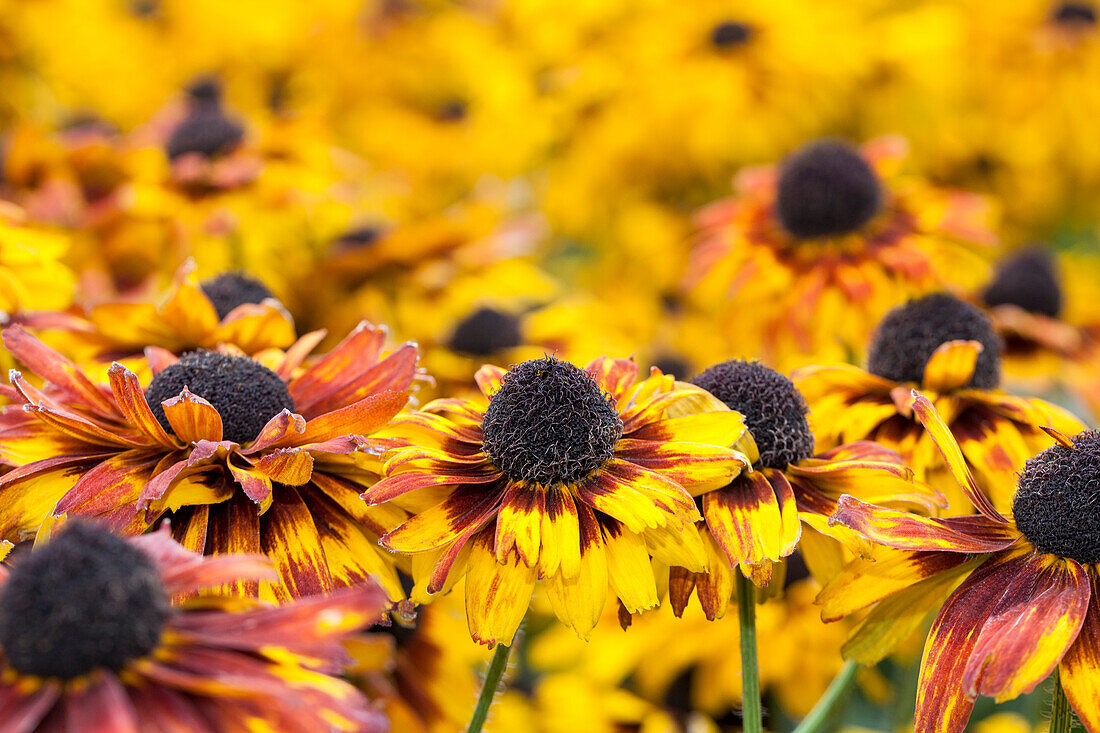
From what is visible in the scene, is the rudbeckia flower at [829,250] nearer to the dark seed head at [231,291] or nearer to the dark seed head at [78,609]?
the dark seed head at [231,291]

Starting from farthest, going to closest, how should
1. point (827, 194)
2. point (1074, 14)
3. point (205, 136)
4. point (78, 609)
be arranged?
point (1074, 14) < point (205, 136) < point (827, 194) < point (78, 609)

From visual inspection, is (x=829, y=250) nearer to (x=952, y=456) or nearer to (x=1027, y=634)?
(x=952, y=456)

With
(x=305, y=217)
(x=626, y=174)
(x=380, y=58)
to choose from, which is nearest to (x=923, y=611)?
(x=305, y=217)

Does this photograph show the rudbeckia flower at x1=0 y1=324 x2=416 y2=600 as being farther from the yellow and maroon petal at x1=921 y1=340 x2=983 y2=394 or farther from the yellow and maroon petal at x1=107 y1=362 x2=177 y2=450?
the yellow and maroon petal at x1=921 y1=340 x2=983 y2=394

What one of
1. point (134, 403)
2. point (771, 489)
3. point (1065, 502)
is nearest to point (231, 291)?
point (134, 403)

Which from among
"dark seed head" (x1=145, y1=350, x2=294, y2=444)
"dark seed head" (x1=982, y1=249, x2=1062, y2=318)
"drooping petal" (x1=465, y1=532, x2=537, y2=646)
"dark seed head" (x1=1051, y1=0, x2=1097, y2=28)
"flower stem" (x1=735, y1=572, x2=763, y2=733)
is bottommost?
"dark seed head" (x1=982, y1=249, x2=1062, y2=318)

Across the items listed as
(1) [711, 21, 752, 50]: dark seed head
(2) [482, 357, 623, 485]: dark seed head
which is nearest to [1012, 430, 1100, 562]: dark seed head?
(2) [482, 357, 623, 485]: dark seed head
